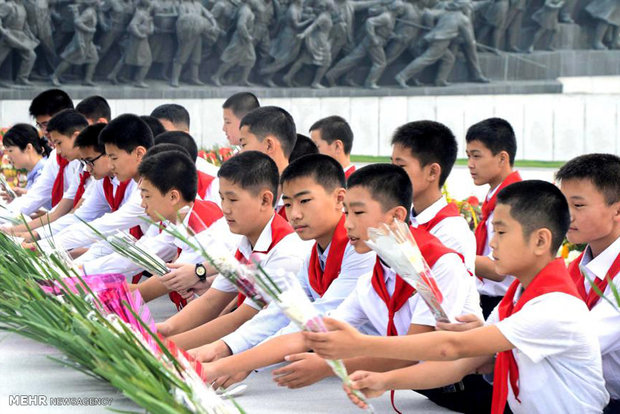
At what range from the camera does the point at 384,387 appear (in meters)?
2.23

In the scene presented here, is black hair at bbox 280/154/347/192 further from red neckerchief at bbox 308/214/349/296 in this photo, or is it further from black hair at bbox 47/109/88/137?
black hair at bbox 47/109/88/137

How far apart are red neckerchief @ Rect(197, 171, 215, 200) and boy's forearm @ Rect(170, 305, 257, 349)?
1677mm

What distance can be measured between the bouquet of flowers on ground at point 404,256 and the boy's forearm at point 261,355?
48 cm

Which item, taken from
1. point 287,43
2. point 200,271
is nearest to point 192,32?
point 287,43

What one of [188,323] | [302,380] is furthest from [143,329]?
[188,323]

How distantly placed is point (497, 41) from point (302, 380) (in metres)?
15.7

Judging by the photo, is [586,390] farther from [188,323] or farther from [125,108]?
[125,108]

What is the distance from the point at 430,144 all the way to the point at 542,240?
1185mm

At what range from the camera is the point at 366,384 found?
218 centimetres

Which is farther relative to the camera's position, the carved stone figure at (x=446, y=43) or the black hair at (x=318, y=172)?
the carved stone figure at (x=446, y=43)

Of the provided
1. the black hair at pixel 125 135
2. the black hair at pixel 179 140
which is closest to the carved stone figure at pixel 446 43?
the black hair at pixel 179 140

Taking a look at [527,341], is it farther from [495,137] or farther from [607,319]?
[495,137]

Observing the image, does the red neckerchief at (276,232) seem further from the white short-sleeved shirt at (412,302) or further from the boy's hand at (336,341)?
the boy's hand at (336,341)

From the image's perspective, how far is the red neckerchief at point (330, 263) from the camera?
124 inches
